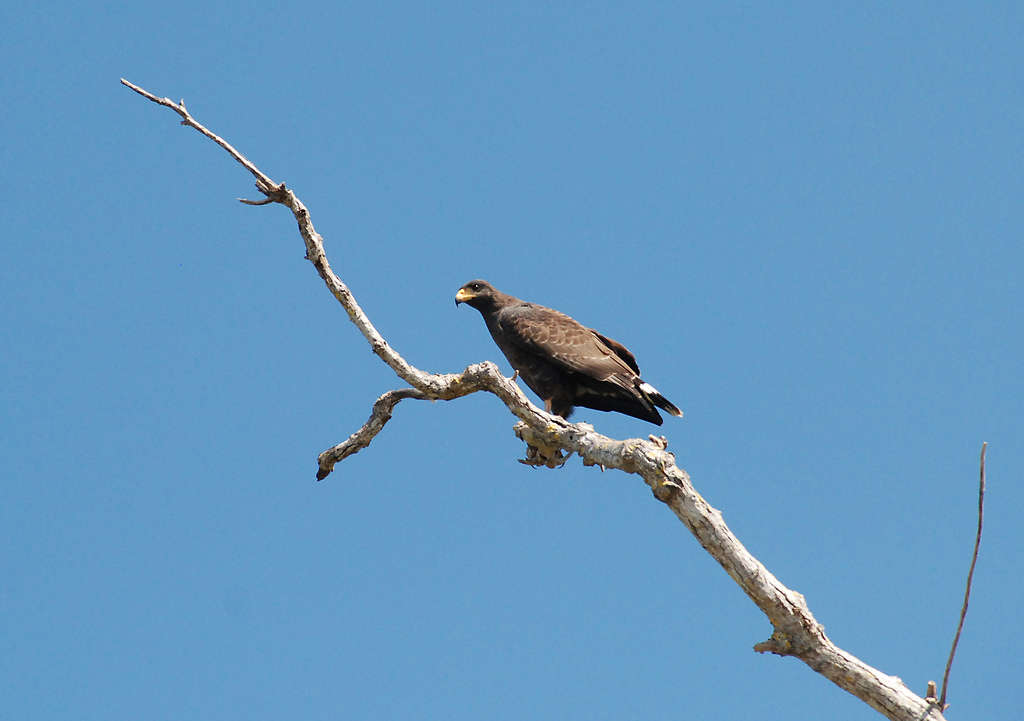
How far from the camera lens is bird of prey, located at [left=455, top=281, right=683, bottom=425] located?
7.64 m

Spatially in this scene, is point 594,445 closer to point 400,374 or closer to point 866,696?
point 400,374

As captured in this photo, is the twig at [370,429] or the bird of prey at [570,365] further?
the bird of prey at [570,365]

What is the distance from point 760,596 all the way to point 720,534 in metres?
0.38

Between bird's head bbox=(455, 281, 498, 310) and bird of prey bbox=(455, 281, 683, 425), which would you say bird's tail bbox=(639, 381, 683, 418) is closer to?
bird of prey bbox=(455, 281, 683, 425)

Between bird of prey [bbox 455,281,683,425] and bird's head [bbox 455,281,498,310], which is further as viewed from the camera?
bird's head [bbox 455,281,498,310]

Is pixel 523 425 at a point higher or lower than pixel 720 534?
higher

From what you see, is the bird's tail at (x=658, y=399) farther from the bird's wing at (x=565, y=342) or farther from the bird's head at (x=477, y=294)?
the bird's head at (x=477, y=294)

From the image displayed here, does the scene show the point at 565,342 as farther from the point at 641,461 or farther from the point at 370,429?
the point at 641,461

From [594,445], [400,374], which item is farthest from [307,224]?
[594,445]

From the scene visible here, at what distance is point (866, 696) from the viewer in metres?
4.55

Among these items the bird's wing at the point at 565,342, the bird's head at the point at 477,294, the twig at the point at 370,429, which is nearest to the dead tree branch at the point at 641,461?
the twig at the point at 370,429

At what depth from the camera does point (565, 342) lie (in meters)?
7.79

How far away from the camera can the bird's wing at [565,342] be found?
25.2 ft

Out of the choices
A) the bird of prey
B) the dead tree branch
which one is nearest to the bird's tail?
the bird of prey
